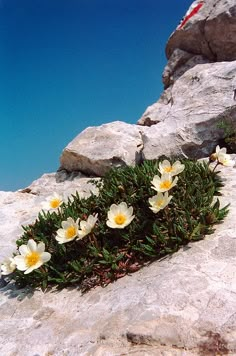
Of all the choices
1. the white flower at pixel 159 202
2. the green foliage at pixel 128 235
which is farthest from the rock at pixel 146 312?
the white flower at pixel 159 202

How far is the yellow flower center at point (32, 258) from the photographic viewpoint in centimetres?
391

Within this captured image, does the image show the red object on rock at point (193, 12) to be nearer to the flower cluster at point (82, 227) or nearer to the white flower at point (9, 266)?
the flower cluster at point (82, 227)

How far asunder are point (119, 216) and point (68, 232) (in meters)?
0.57

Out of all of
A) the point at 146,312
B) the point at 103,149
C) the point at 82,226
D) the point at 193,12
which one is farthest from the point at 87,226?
the point at 193,12

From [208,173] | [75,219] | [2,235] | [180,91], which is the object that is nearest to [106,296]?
[75,219]

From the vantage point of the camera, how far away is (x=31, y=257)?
394 cm

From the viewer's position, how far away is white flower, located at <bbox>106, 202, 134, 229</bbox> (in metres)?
3.92

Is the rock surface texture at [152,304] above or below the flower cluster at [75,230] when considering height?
below

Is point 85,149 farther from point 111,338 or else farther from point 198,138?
point 111,338

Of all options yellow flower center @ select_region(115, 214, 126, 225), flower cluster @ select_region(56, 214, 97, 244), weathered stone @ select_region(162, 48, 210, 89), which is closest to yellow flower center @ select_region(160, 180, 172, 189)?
yellow flower center @ select_region(115, 214, 126, 225)

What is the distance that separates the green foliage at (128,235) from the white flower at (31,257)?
0.59ft

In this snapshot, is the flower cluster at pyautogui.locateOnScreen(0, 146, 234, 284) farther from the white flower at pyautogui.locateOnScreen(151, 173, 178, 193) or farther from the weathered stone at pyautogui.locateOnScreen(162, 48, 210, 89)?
the weathered stone at pyautogui.locateOnScreen(162, 48, 210, 89)

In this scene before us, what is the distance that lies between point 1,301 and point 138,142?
4.21 m

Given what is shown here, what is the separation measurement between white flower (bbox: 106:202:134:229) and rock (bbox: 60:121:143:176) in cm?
287
